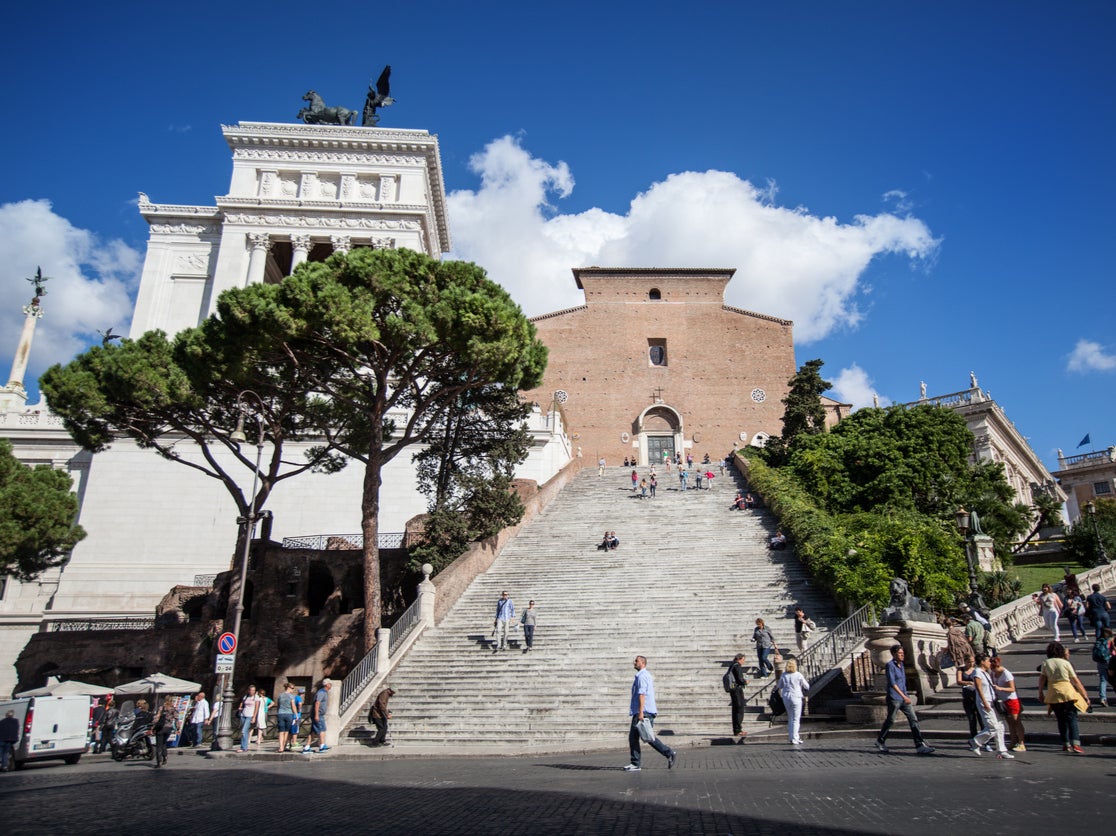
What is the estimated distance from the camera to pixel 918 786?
6125 millimetres

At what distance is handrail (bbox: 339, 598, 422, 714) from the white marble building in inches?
356

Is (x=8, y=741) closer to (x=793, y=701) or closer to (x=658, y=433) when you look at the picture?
(x=793, y=701)

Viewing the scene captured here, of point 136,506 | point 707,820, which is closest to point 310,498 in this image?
point 136,506

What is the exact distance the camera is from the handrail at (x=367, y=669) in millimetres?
14344

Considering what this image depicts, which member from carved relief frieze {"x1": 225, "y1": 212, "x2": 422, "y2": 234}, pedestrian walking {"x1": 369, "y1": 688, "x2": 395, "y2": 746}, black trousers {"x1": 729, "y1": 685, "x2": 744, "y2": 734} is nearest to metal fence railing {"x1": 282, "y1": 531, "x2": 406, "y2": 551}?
pedestrian walking {"x1": 369, "y1": 688, "x2": 395, "y2": 746}

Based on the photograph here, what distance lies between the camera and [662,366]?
44.2 metres

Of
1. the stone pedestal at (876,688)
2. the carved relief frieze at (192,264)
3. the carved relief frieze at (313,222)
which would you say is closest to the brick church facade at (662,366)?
the carved relief frieze at (313,222)

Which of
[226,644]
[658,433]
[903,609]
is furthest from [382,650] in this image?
[658,433]

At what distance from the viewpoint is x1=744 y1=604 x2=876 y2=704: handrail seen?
1266 cm

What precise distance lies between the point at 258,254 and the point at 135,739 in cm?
2428

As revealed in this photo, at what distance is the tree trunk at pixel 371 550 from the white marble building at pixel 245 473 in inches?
301

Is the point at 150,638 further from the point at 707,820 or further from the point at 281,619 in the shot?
the point at 707,820

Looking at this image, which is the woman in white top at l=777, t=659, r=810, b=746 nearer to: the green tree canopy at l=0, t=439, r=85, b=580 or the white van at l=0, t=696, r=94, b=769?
the white van at l=0, t=696, r=94, b=769

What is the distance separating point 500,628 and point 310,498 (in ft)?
48.2
